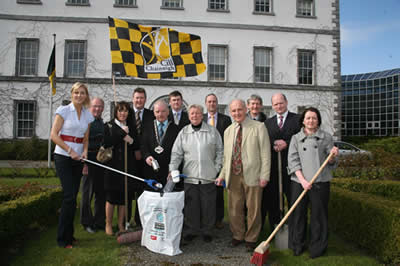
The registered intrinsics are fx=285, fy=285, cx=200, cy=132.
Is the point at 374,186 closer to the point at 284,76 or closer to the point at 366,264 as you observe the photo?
the point at 366,264

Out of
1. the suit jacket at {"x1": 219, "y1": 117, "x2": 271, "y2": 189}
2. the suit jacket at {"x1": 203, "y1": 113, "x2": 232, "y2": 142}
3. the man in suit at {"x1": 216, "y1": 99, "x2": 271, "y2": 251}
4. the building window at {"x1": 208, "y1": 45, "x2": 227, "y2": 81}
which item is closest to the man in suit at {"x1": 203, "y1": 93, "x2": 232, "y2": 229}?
the suit jacket at {"x1": 203, "y1": 113, "x2": 232, "y2": 142}

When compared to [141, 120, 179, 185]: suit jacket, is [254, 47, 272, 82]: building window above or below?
above

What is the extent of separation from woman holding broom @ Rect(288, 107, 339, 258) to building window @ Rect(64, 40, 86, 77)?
1477 cm

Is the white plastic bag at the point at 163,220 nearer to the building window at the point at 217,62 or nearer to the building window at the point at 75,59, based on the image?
the building window at the point at 217,62

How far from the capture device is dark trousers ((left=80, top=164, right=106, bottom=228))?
4.60m

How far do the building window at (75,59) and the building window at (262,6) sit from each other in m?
10.2

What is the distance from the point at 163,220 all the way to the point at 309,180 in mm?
1919

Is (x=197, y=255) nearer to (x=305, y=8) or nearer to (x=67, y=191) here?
(x=67, y=191)

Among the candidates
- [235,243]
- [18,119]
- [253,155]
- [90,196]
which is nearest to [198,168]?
[253,155]

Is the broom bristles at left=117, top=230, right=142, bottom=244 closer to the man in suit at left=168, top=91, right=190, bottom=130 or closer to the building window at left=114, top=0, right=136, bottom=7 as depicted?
the man in suit at left=168, top=91, right=190, bottom=130

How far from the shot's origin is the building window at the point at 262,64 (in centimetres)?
1677

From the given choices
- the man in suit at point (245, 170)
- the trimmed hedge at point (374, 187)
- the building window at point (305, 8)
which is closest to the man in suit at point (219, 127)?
the man in suit at point (245, 170)

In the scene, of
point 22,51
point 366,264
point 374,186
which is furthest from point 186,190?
point 22,51

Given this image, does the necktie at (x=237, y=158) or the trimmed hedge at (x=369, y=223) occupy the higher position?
the necktie at (x=237, y=158)
